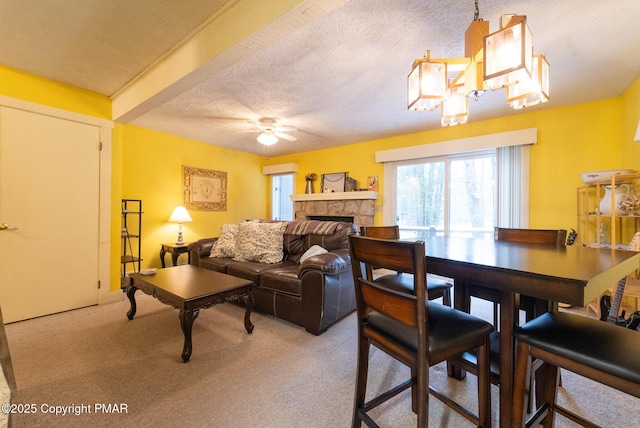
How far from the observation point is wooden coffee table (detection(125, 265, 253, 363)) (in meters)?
1.86

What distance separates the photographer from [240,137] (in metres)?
4.48

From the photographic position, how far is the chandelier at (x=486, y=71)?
116cm

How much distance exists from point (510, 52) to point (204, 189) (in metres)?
4.71

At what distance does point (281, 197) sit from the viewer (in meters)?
6.01

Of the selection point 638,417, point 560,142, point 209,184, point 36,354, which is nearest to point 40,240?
point 36,354

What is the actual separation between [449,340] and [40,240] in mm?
3608

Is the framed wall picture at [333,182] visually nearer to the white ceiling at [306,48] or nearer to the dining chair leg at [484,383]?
the white ceiling at [306,48]

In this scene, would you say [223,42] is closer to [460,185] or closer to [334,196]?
[334,196]

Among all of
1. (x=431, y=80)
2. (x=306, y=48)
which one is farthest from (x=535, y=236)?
(x=306, y=48)

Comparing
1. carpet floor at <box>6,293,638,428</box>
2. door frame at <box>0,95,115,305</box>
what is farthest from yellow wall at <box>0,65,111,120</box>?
carpet floor at <box>6,293,638,428</box>

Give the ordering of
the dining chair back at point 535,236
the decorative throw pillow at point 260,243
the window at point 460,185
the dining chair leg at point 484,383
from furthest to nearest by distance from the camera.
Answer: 1. the window at point 460,185
2. the decorative throw pillow at point 260,243
3. the dining chair back at point 535,236
4. the dining chair leg at point 484,383

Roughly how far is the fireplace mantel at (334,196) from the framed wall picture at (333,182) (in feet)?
0.52

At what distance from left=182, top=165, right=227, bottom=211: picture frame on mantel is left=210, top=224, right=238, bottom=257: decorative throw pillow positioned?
1.49 meters

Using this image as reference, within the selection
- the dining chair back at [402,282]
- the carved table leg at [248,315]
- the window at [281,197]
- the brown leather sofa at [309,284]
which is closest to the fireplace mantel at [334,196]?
the window at [281,197]
